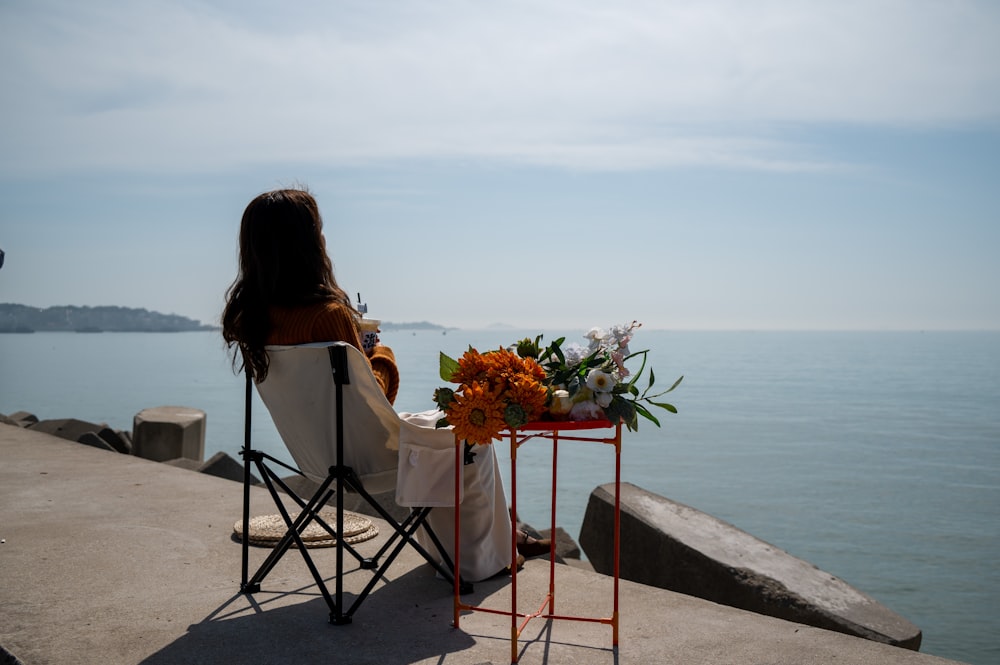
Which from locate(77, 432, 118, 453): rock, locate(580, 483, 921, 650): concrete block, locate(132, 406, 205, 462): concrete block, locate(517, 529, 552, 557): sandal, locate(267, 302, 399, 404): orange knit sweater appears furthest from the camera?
locate(77, 432, 118, 453): rock

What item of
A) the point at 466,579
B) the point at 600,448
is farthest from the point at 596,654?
the point at 600,448

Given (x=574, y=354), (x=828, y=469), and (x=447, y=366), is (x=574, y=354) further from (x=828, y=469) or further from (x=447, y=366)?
(x=828, y=469)

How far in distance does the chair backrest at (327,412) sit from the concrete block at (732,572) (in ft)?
6.41

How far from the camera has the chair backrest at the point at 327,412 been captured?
3518 millimetres

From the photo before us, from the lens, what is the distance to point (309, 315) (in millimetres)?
3629

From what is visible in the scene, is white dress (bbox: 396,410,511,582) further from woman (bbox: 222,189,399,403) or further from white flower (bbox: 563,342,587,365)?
white flower (bbox: 563,342,587,365)

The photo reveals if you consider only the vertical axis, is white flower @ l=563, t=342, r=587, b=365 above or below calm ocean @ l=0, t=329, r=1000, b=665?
above

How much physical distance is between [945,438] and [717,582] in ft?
78.0

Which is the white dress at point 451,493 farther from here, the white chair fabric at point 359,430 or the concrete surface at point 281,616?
the concrete surface at point 281,616

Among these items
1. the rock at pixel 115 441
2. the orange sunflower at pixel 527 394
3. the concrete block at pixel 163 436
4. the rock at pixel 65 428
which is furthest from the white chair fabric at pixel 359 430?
the rock at pixel 115 441

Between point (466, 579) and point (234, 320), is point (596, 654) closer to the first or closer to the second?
point (466, 579)

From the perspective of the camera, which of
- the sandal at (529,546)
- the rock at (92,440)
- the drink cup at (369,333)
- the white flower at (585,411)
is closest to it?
the white flower at (585,411)

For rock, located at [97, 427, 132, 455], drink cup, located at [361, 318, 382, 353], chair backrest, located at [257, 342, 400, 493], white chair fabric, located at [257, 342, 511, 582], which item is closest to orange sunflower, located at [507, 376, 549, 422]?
white chair fabric, located at [257, 342, 511, 582]

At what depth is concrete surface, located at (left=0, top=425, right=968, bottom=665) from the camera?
3.26 m
